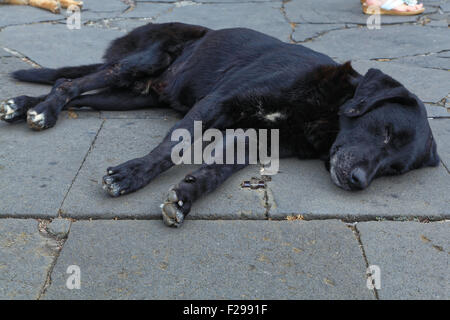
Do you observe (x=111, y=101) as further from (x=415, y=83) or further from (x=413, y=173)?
(x=415, y=83)

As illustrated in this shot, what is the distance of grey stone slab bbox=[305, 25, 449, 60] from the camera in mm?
4958

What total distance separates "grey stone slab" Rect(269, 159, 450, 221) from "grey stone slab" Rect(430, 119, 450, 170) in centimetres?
15

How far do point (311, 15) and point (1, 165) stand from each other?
4565mm

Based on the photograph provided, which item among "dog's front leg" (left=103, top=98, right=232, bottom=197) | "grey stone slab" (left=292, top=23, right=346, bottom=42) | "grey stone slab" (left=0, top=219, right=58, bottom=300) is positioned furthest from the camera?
"grey stone slab" (left=292, top=23, right=346, bottom=42)

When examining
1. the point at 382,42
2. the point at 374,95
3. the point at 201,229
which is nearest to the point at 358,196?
the point at 374,95

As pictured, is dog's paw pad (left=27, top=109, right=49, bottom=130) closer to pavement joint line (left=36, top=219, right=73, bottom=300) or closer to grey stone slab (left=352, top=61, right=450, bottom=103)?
pavement joint line (left=36, top=219, right=73, bottom=300)

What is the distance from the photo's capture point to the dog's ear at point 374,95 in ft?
8.84

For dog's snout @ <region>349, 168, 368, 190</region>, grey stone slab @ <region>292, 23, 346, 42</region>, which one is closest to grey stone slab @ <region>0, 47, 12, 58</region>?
grey stone slab @ <region>292, 23, 346, 42</region>

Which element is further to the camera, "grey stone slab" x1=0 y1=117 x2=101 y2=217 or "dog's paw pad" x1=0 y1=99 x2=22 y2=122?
"dog's paw pad" x1=0 y1=99 x2=22 y2=122

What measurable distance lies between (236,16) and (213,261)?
4.60 metres

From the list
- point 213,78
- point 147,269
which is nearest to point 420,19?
point 213,78

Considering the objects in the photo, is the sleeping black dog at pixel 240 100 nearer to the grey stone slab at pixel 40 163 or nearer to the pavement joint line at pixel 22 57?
the grey stone slab at pixel 40 163

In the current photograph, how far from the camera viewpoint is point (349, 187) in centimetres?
263

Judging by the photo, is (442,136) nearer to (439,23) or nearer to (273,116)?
(273,116)
